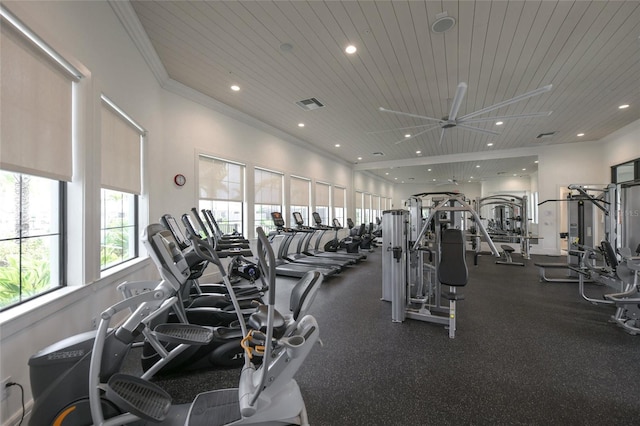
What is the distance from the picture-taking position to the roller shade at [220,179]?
4.97m

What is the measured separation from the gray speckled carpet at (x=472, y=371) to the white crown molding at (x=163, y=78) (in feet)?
11.5

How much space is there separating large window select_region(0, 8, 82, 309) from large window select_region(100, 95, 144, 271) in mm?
547

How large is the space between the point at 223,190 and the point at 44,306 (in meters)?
3.80

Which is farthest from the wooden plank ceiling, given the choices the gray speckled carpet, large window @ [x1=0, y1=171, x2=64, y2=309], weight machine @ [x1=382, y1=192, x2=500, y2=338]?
the gray speckled carpet

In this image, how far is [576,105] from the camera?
499 cm

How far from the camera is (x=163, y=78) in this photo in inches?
159

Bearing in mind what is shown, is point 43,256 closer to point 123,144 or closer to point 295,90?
point 123,144

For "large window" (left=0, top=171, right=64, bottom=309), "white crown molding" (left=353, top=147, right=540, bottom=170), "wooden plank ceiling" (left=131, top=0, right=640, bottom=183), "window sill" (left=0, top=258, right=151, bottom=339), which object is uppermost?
"wooden plank ceiling" (left=131, top=0, right=640, bottom=183)

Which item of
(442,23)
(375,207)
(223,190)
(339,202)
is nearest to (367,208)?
(375,207)

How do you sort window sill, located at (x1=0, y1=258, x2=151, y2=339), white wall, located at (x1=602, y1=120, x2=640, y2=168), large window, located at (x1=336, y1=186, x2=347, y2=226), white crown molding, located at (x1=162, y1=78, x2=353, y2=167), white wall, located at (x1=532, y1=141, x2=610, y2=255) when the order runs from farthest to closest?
large window, located at (x1=336, y1=186, x2=347, y2=226)
white wall, located at (x1=532, y1=141, x2=610, y2=255)
white wall, located at (x1=602, y1=120, x2=640, y2=168)
white crown molding, located at (x1=162, y1=78, x2=353, y2=167)
window sill, located at (x1=0, y1=258, x2=151, y2=339)

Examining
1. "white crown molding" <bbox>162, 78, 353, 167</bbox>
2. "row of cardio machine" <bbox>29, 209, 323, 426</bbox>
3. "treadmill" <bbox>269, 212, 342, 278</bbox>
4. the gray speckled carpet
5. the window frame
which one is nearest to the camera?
"row of cardio machine" <bbox>29, 209, 323, 426</bbox>

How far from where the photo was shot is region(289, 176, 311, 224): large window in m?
7.70

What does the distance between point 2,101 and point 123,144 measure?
1.60 metres

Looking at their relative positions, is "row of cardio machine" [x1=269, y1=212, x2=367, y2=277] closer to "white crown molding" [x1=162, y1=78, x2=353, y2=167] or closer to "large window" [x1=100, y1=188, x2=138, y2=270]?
"white crown molding" [x1=162, y1=78, x2=353, y2=167]
